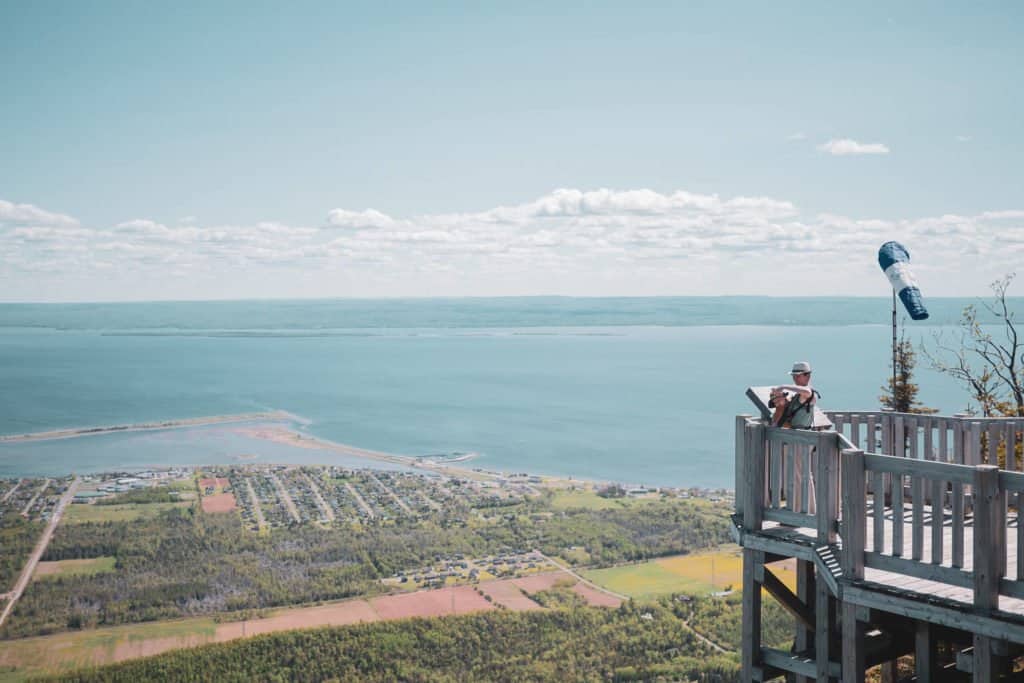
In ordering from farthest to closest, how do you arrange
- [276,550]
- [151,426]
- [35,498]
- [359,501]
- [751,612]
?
[151,426] → [35,498] → [359,501] → [276,550] → [751,612]

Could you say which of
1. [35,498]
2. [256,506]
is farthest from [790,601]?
[35,498]

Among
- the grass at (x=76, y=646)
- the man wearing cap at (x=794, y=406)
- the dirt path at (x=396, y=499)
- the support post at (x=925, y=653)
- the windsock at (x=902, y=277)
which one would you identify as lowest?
the grass at (x=76, y=646)

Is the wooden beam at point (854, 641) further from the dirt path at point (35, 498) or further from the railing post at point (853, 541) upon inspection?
the dirt path at point (35, 498)

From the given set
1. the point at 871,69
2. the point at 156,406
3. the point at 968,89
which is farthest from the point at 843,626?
the point at 156,406

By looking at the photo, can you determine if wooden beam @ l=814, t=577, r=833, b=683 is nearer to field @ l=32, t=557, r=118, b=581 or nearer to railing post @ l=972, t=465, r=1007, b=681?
railing post @ l=972, t=465, r=1007, b=681

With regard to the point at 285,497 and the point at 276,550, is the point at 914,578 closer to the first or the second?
the point at 276,550

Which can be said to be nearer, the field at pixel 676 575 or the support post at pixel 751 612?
the support post at pixel 751 612

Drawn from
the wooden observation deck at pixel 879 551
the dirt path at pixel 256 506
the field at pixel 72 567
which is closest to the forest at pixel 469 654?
the field at pixel 72 567

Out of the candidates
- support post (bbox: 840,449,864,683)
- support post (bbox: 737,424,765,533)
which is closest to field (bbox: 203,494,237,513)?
support post (bbox: 737,424,765,533)
